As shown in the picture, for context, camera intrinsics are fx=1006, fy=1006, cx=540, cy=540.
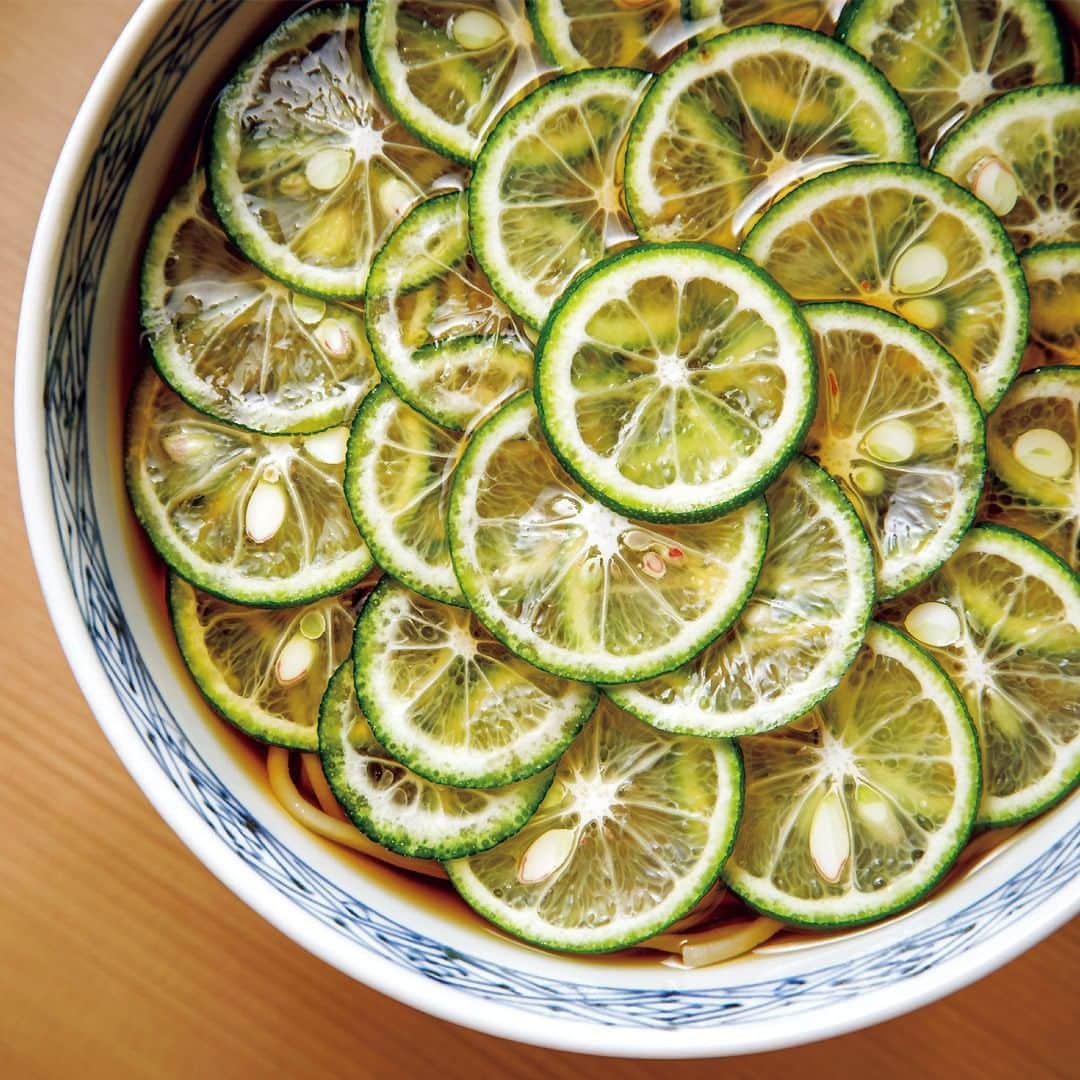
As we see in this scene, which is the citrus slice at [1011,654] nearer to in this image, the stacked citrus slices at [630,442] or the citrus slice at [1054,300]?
the stacked citrus slices at [630,442]

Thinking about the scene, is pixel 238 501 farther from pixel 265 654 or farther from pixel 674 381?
pixel 674 381

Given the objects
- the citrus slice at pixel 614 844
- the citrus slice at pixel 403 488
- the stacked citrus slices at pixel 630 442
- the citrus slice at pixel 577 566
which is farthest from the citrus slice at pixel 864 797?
the citrus slice at pixel 403 488

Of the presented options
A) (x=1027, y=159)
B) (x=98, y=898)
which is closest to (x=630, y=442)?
(x=1027, y=159)

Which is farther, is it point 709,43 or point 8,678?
point 8,678

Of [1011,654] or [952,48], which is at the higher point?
[952,48]

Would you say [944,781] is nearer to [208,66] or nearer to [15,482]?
[208,66]

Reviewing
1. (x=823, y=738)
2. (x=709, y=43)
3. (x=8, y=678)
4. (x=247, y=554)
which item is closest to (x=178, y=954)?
(x=8, y=678)
